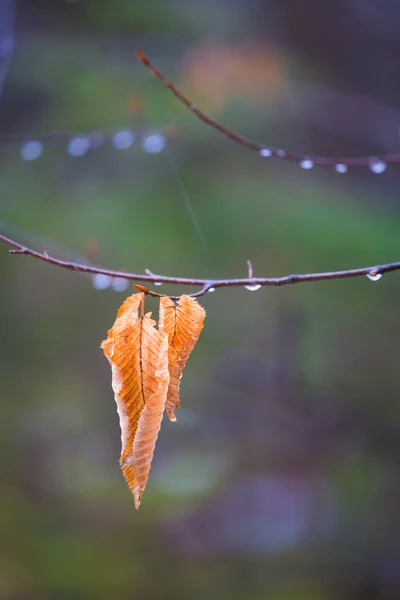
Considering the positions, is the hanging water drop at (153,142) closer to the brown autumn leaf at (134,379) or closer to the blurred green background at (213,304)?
the blurred green background at (213,304)

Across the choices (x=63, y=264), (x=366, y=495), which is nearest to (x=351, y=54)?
(x=366, y=495)

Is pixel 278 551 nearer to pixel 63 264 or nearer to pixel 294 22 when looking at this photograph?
pixel 63 264

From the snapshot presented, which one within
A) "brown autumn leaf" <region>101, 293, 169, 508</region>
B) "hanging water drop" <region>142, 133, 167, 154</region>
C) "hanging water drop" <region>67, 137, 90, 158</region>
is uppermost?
"hanging water drop" <region>67, 137, 90, 158</region>

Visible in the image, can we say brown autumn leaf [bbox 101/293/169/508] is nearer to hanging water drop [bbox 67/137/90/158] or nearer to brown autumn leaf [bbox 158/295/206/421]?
brown autumn leaf [bbox 158/295/206/421]

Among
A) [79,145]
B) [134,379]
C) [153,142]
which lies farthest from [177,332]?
[79,145]

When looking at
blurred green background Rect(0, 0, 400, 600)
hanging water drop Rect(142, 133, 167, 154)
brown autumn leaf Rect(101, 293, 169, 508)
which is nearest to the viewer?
brown autumn leaf Rect(101, 293, 169, 508)

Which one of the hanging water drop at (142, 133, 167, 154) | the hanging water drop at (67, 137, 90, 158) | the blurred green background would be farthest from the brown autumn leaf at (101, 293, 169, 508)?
the blurred green background

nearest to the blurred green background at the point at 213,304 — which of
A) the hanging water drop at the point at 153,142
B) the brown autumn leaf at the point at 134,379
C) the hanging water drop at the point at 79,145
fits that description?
the hanging water drop at the point at 79,145

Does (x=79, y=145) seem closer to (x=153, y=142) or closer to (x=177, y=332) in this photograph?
(x=153, y=142)
